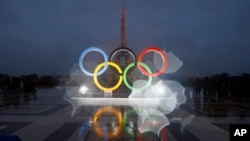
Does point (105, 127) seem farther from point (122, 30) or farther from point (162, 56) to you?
point (122, 30)

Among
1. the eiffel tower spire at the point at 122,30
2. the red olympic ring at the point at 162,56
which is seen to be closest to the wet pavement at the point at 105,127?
the red olympic ring at the point at 162,56

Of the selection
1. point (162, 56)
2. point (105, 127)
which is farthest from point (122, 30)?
point (105, 127)

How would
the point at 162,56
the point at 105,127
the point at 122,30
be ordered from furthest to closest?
the point at 122,30
the point at 162,56
the point at 105,127

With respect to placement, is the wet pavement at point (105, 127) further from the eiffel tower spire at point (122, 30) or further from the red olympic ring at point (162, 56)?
the eiffel tower spire at point (122, 30)

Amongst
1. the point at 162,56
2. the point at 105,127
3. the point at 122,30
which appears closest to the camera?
the point at 105,127

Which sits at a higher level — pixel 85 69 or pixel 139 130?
pixel 85 69

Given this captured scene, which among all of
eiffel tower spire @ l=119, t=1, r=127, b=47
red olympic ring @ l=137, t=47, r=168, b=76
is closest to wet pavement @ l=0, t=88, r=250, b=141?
red olympic ring @ l=137, t=47, r=168, b=76

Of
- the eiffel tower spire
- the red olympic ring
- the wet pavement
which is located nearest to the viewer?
the wet pavement

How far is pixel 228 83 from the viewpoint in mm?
44625

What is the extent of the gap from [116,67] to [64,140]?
2381 centimetres

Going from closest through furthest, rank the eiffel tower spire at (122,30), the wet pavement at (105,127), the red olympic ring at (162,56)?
the wet pavement at (105,127)
the red olympic ring at (162,56)
the eiffel tower spire at (122,30)

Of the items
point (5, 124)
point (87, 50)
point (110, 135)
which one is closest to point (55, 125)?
point (5, 124)

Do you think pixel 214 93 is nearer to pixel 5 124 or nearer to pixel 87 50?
pixel 87 50

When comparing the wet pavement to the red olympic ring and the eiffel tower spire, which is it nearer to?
the red olympic ring
